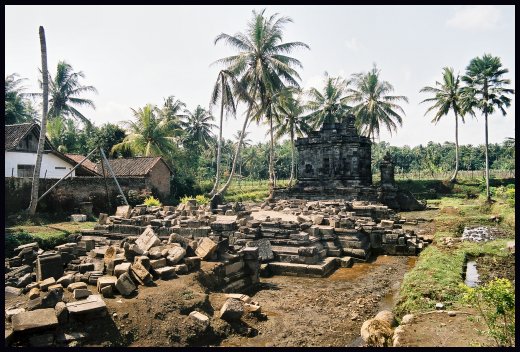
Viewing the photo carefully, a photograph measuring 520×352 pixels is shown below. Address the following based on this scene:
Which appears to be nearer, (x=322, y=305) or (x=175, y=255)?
(x=322, y=305)

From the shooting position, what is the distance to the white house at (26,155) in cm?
2155

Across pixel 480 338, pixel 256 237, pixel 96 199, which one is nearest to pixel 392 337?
pixel 480 338

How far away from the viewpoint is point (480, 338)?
193 inches

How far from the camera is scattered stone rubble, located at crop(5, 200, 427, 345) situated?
593cm

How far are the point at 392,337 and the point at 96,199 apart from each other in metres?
17.3

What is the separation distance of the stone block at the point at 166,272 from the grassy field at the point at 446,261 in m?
4.30

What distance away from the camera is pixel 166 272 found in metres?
7.31

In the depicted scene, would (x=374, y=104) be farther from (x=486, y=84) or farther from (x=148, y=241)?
(x=148, y=241)

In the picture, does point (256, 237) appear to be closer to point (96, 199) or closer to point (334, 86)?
point (96, 199)

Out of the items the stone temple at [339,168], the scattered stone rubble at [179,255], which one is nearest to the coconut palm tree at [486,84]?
the stone temple at [339,168]

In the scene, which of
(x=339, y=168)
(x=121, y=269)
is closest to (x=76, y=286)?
(x=121, y=269)

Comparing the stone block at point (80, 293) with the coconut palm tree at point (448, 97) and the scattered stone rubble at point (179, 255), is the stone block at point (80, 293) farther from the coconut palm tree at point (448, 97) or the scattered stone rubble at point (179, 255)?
the coconut palm tree at point (448, 97)

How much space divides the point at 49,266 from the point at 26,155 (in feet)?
60.6

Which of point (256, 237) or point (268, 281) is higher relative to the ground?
point (256, 237)
